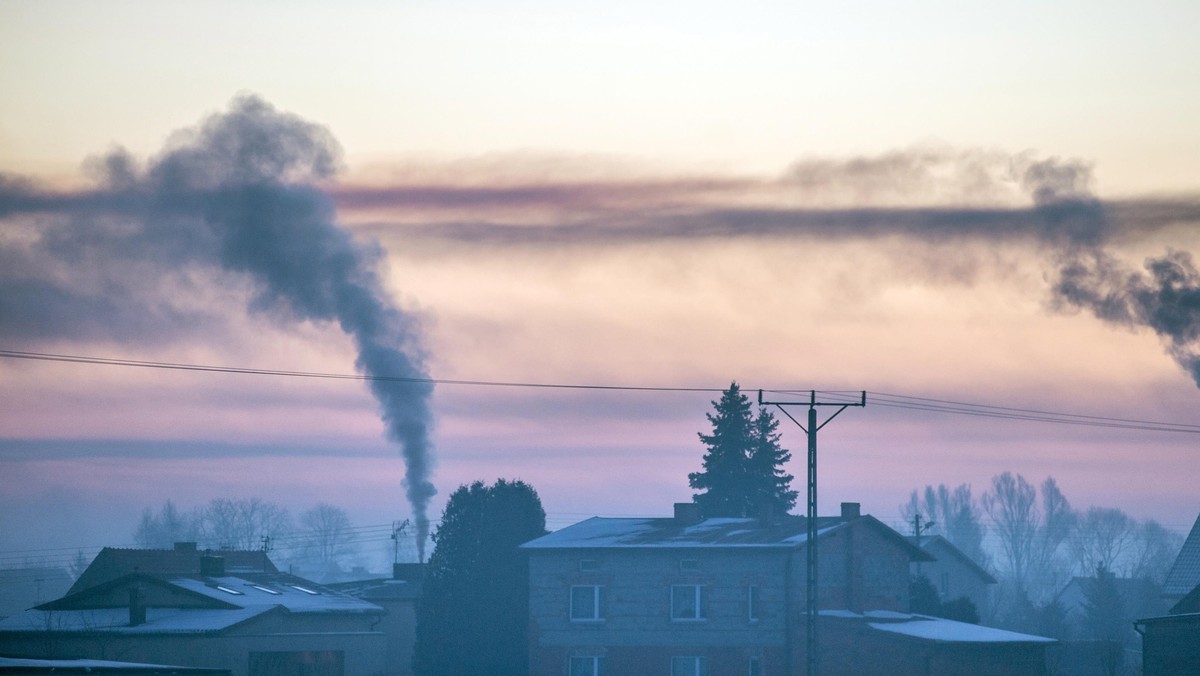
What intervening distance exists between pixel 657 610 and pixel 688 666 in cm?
272

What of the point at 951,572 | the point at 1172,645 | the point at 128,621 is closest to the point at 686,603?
the point at 1172,645

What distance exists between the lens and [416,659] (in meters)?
68.8

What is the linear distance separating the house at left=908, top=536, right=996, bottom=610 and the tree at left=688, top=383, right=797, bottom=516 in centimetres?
1035

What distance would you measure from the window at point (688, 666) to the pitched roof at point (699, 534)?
189 inches

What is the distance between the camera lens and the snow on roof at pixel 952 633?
57281 mm

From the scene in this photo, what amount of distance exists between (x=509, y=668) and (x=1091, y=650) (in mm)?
36801

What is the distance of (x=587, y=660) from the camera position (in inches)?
2448

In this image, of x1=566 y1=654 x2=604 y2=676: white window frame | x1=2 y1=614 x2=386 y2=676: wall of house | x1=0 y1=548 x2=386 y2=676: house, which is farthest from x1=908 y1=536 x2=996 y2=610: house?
x1=2 y1=614 x2=386 y2=676: wall of house

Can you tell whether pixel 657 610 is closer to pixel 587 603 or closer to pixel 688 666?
pixel 688 666

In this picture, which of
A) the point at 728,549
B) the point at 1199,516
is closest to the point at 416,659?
the point at 728,549

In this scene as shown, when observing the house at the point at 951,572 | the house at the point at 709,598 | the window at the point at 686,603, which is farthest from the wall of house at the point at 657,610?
the house at the point at 951,572

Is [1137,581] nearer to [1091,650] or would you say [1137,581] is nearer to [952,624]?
[1091,650]

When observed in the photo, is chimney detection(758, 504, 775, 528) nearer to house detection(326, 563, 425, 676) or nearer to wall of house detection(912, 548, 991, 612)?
house detection(326, 563, 425, 676)

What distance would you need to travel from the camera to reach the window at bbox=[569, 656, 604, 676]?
203 feet
